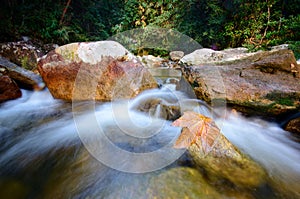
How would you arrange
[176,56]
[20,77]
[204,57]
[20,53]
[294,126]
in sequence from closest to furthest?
[294,126] < [20,77] < [20,53] < [204,57] < [176,56]

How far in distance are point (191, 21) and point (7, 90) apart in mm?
13702

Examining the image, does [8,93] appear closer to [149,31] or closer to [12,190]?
[12,190]

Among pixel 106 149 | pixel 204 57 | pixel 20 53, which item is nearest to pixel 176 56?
pixel 204 57

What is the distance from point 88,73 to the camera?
11.0ft

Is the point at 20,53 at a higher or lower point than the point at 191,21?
lower

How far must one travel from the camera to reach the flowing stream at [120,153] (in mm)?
1235

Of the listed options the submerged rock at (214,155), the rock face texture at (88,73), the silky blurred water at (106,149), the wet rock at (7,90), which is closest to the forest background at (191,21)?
the wet rock at (7,90)

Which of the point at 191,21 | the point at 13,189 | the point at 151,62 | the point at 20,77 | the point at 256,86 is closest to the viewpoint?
the point at 13,189

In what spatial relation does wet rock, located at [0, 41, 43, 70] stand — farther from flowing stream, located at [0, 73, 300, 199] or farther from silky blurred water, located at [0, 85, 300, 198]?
flowing stream, located at [0, 73, 300, 199]

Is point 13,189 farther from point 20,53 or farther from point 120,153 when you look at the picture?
point 20,53

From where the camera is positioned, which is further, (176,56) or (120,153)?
(176,56)

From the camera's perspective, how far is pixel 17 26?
23.4 feet

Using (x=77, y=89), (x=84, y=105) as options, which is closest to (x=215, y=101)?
(x=84, y=105)

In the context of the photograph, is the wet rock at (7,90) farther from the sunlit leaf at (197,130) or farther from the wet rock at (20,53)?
the sunlit leaf at (197,130)
